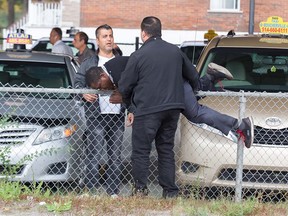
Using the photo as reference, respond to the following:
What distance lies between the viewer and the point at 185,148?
835 cm

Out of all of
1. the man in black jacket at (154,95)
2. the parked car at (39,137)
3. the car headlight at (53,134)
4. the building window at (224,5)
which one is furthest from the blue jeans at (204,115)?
the building window at (224,5)

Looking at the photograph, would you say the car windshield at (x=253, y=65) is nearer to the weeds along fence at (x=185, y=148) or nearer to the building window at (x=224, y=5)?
the weeds along fence at (x=185, y=148)

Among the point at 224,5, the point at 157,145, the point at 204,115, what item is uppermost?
the point at 224,5

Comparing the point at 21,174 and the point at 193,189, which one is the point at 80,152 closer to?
the point at 21,174

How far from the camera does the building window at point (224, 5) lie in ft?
102

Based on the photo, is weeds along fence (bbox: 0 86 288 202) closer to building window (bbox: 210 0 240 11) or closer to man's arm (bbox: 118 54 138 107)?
man's arm (bbox: 118 54 138 107)

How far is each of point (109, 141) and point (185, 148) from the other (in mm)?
799

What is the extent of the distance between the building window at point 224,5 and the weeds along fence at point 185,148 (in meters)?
22.6

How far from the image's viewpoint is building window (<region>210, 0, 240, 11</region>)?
31000 millimetres

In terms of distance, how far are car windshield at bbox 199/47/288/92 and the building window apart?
2137 centimetres

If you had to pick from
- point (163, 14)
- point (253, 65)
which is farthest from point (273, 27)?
point (163, 14)


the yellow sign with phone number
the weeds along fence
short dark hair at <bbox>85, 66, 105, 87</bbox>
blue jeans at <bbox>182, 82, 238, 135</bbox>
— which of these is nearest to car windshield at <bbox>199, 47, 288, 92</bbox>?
the weeds along fence

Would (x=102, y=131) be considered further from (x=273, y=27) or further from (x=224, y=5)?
(x=224, y=5)

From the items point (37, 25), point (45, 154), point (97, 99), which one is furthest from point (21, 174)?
point (37, 25)
